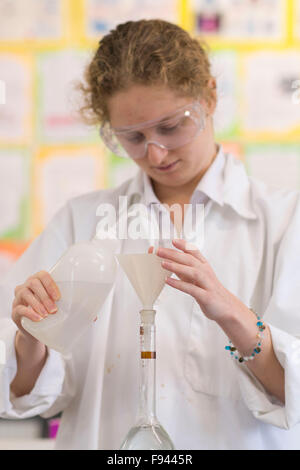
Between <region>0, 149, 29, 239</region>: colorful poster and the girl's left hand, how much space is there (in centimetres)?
156

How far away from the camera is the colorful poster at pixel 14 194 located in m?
2.59

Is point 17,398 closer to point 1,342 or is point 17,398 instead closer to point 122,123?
point 1,342

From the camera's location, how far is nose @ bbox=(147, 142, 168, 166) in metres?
1.50

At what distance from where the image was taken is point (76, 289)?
113cm

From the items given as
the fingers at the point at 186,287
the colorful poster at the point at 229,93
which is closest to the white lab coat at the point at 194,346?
the fingers at the point at 186,287

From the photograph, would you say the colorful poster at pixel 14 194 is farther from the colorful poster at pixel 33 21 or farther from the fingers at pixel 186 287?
the fingers at pixel 186 287

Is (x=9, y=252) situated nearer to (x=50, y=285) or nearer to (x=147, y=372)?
(x=50, y=285)

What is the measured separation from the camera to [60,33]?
2643mm

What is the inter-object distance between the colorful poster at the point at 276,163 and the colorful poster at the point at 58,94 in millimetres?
740

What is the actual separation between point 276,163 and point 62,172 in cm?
96

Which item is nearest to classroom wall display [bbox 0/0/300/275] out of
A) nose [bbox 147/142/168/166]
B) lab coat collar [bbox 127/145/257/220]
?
lab coat collar [bbox 127/145/257/220]
